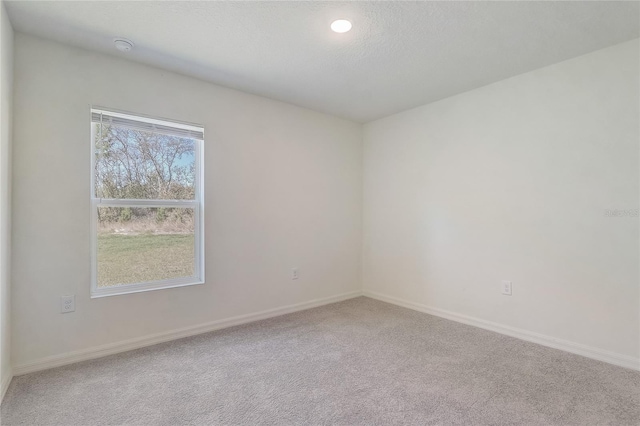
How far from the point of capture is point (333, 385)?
2.05 m

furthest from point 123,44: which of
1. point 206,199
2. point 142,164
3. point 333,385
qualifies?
point 333,385

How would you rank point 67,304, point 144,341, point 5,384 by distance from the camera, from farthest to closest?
point 144,341 < point 67,304 < point 5,384

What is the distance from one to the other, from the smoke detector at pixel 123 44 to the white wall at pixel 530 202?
9.20ft

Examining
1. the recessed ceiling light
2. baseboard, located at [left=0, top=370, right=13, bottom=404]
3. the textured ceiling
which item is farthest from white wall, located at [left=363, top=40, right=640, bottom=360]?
baseboard, located at [left=0, top=370, right=13, bottom=404]

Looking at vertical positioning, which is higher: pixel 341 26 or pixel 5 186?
pixel 341 26

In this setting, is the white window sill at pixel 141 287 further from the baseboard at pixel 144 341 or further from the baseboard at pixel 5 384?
the baseboard at pixel 5 384

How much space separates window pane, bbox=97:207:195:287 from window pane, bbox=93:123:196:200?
5.9 inches

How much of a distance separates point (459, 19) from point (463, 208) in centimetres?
180

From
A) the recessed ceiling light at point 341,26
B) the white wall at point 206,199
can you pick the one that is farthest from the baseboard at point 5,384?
the recessed ceiling light at point 341,26

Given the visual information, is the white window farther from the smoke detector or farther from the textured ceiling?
the textured ceiling

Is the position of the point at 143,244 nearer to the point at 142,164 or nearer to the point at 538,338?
the point at 142,164

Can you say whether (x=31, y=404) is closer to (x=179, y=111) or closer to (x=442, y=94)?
(x=179, y=111)

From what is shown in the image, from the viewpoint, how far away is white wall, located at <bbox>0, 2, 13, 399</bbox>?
189 centimetres

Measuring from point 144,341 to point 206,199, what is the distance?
Answer: 1.29 m
